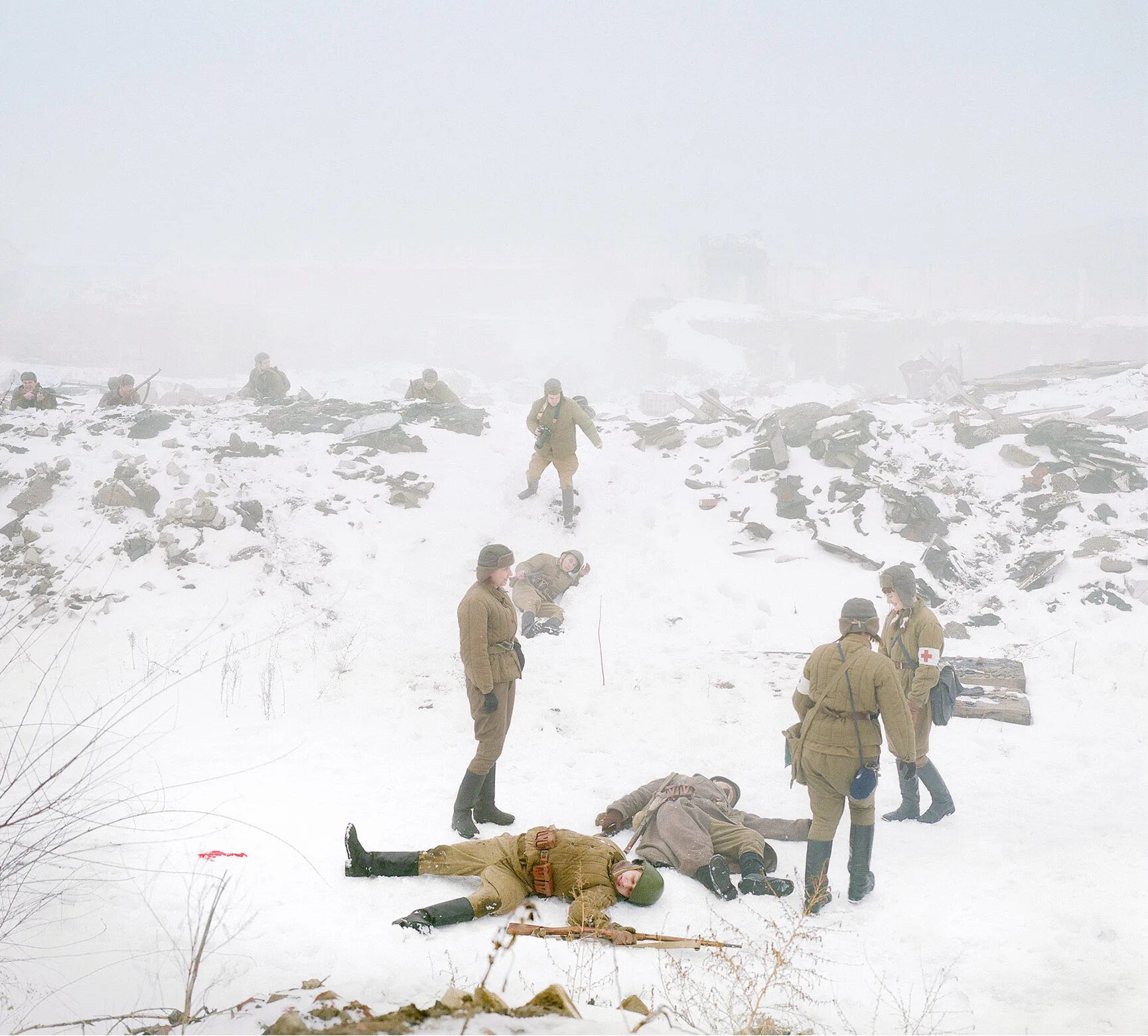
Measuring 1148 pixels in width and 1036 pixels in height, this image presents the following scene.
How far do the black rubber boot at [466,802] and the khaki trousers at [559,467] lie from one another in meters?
6.03

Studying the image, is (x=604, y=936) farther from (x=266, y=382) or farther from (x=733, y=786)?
(x=266, y=382)

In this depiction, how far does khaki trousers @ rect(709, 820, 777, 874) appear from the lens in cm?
446

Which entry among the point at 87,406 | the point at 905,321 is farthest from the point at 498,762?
the point at 905,321

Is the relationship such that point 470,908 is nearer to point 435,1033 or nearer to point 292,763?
point 435,1033

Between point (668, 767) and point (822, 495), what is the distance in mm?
6129

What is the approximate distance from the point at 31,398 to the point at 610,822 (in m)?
12.9

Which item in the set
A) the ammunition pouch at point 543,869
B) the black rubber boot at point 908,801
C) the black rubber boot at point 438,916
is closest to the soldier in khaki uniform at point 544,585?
the black rubber boot at point 908,801

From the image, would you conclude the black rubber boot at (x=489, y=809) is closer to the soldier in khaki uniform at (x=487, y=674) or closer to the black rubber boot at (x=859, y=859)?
the soldier in khaki uniform at (x=487, y=674)

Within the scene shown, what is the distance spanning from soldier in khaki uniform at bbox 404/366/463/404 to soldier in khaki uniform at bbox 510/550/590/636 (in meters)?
5.22

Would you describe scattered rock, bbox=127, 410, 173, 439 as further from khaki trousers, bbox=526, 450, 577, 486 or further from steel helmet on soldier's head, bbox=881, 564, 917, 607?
steel helmet on soldier's head, bbox=881, 564, 917, 607

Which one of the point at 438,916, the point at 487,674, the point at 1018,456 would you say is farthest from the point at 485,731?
the point at 1018,456

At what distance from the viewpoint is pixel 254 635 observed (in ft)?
27.9

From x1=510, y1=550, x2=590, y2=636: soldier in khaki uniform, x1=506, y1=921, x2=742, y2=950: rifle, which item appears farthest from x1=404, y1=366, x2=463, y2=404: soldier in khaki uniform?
x1=506, y1=921, x2=742, y2=950: rifle

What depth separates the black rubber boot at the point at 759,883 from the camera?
13.7ft
